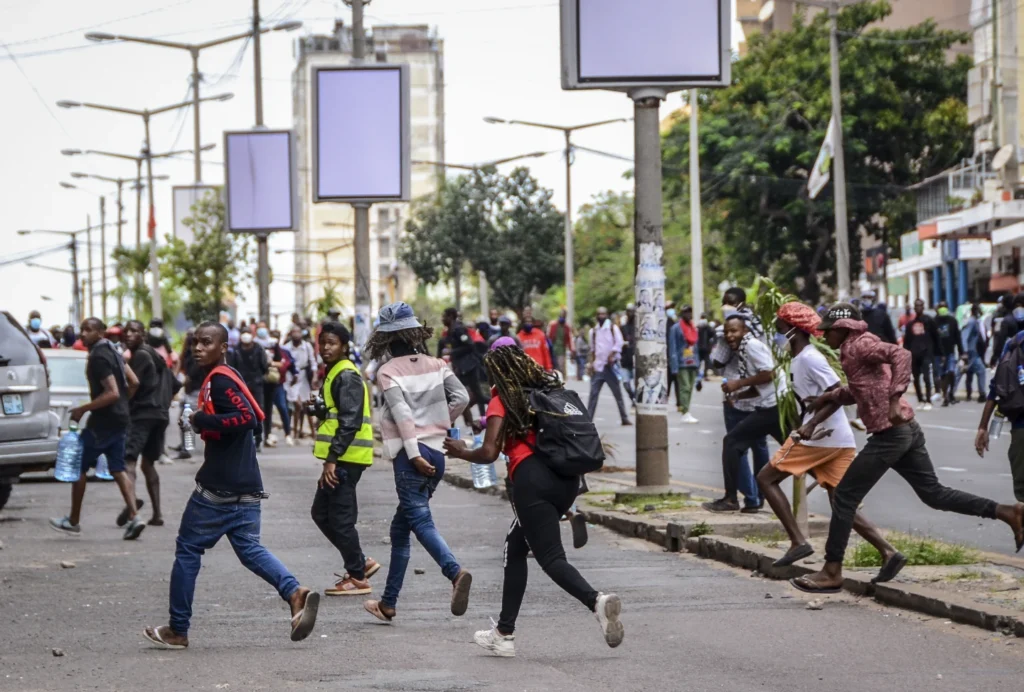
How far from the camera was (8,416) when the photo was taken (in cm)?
1598

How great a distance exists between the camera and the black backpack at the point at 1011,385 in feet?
33.3

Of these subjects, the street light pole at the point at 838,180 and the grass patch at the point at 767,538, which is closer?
the grass patch at the point at 767,538

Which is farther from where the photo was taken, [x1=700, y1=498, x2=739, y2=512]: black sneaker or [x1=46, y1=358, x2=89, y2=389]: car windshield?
[x1=46, y1=358, x2=89, y2=389]: car windshield

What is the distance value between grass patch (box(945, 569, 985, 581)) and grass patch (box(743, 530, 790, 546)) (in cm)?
188

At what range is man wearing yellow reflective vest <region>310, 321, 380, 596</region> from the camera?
1020 centimetres

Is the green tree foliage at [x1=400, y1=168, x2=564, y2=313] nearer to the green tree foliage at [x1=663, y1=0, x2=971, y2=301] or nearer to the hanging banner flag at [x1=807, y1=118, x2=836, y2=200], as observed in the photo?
the green tree foliage at [x1=663, y1=0, x2=971, y2=301]

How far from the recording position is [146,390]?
15.4m

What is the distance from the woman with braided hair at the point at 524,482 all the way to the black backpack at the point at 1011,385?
3169mm

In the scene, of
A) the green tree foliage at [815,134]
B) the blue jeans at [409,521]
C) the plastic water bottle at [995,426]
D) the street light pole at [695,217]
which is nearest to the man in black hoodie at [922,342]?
the street light pole at [695,217]

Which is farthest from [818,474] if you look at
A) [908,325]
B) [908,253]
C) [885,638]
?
[908,253]

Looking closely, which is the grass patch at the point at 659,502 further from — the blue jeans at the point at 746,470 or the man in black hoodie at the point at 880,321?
the man in black hoodie at the point at 880,321

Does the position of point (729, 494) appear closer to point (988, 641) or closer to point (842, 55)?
point (988, 641)

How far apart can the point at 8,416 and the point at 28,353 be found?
693mm

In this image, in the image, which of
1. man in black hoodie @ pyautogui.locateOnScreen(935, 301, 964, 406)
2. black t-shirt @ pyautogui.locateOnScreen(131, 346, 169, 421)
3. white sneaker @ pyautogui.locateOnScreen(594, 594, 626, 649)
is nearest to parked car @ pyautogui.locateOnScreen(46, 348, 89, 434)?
black t-shirt @ pyautogui.locateOnScreen(131, 346, 169, 421)
